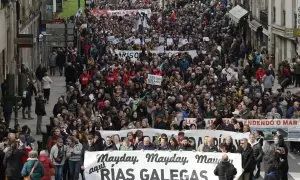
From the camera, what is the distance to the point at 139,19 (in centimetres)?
7481

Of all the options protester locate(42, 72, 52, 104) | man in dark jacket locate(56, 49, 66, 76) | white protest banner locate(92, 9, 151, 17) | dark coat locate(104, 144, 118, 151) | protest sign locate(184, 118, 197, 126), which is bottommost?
dark coat locate(104, 144, 118, 151)

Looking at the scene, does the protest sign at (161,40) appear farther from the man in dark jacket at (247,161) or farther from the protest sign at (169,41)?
the man in dark jacket at (247,161)

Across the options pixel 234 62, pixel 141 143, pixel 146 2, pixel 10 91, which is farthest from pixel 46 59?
pixel 146 2

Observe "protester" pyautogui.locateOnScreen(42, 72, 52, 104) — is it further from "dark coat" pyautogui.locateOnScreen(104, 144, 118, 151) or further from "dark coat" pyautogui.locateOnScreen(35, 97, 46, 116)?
"dark coat" pyautogui.locateOnScreen(104, 144, 118, 151)

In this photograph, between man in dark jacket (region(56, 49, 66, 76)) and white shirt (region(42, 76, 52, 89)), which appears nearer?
white shirt (region(42, 76, 52, 89))

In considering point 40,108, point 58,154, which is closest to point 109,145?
point 58,154

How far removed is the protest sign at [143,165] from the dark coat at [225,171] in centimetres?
134

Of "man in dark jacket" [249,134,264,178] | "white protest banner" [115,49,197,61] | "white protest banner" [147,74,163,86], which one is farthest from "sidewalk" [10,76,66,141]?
"man in dark jacket" [249,134,264,178]

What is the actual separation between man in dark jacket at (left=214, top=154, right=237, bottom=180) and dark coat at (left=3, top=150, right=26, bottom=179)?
13.0 feet

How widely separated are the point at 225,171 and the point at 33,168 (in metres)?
3.78

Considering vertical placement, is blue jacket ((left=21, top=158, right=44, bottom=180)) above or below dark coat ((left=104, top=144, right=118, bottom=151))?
below

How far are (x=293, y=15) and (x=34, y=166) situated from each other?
3085 centimetres

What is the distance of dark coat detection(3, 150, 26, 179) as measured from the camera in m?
26.3

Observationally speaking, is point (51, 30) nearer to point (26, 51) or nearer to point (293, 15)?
point (26, 51)
